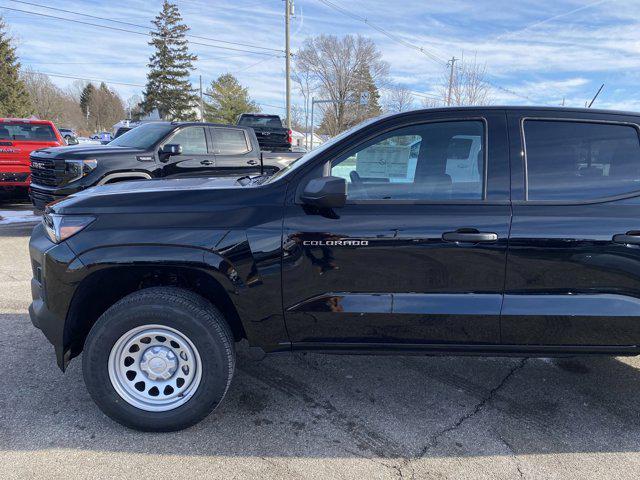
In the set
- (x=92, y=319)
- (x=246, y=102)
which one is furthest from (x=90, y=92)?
(x=92, y=319)

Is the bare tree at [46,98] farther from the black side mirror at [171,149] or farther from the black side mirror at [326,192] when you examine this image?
the black side mirror at [326,192]

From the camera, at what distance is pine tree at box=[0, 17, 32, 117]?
39.0 meters

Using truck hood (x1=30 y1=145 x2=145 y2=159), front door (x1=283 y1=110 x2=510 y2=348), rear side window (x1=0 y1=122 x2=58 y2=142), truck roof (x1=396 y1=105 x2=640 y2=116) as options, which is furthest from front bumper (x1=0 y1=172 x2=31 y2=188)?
truck roof (x1=396 y1=105 x2=640 y2=116)

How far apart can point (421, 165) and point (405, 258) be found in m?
0.63

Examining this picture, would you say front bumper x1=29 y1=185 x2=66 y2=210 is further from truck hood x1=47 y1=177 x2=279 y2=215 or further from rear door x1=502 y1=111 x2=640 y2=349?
rear door x1=502 y1=111 x2=640 y2=349

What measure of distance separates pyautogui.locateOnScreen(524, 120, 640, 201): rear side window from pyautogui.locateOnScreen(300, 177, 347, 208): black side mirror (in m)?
1.11

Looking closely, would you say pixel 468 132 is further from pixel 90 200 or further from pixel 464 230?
pixel 90 200

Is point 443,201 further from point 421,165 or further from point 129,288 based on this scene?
point 129,288

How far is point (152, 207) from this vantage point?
8.63 feet

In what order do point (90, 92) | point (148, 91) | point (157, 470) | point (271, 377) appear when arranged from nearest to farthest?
point (157, 470), point (271, 377), point (148, 91), point (90, 92)

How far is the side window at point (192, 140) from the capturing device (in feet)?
25.1

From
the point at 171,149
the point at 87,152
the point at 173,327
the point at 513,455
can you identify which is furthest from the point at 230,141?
the point at 513,455

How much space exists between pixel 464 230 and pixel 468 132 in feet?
2.05

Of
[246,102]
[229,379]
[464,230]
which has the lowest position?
[229,379]
